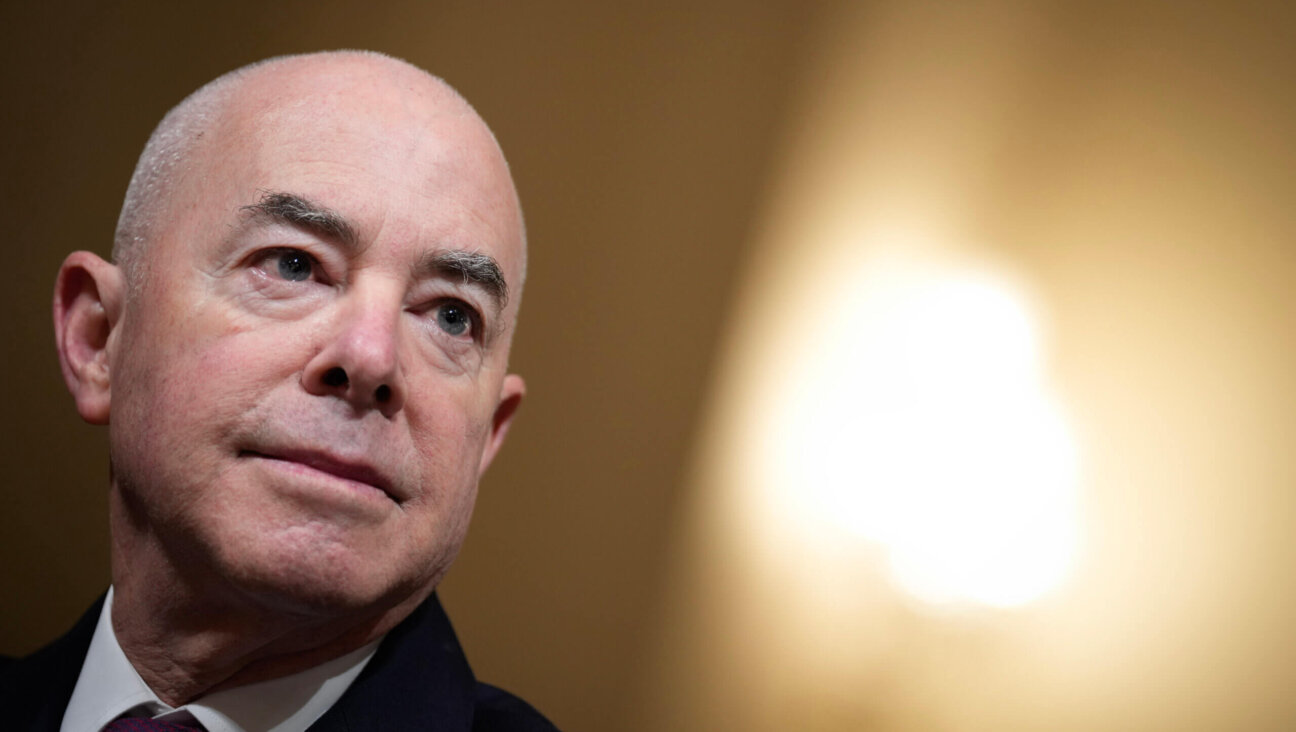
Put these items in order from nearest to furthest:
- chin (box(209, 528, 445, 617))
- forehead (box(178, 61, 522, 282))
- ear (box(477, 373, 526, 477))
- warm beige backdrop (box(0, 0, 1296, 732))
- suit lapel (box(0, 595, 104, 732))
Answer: chin (box(209, 528, 445, 617)), forehead (box(178, 61, 522, 282)), suit lapel (box(0, 595, 104, 732)), ear (box(477, 373, 526, 477)), warm beige backdrop (box(0, 0, 1296, 732))

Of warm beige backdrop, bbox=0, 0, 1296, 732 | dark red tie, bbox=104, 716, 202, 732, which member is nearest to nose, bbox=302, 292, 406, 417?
dark red tie, bbox=104, 716, 202, 732

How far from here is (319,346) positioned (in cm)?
88

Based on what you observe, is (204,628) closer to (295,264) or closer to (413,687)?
(413,687)

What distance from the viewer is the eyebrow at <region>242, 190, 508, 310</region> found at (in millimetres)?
912

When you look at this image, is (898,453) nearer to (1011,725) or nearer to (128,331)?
(1011,725)

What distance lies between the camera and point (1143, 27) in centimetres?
140

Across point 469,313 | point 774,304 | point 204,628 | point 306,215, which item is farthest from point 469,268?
point 774,304

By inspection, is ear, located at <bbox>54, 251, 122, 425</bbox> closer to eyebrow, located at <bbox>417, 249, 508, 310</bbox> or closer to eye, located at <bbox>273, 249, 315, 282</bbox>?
eye, located at <bbox>273, 249, 315, 282</bbox>

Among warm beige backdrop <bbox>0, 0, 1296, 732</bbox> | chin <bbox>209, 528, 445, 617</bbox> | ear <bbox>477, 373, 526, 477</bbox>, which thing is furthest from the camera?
warm beige backdrop <bbox>0, 0, 1296, 732</bbox>

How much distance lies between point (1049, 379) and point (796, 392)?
365 millimetres

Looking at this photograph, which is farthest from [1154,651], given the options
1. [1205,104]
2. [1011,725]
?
[1205,104]

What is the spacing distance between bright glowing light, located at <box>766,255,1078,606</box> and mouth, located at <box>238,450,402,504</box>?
78cm

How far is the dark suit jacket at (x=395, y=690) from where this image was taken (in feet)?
3.20

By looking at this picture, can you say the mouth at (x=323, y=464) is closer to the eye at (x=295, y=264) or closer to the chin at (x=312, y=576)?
the chin at (x=312, y=576)
